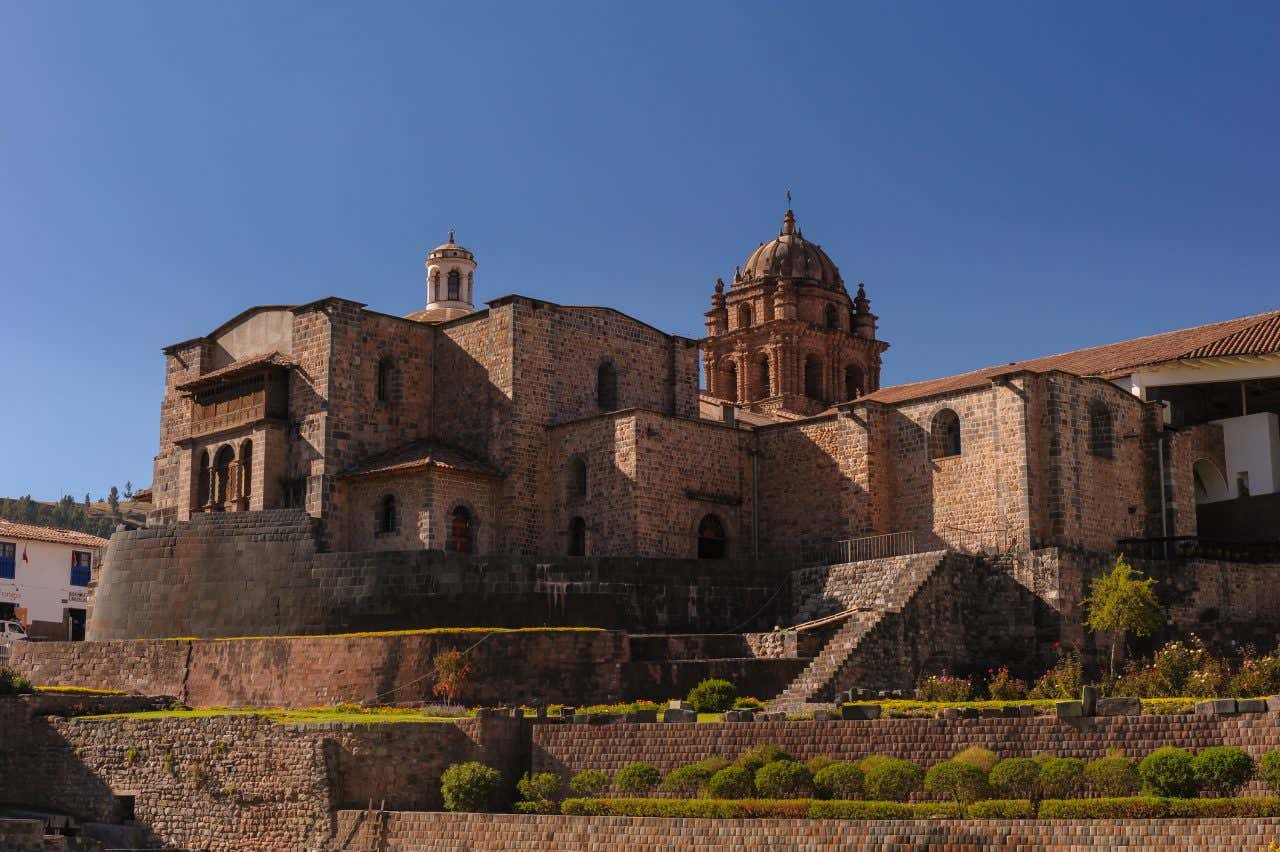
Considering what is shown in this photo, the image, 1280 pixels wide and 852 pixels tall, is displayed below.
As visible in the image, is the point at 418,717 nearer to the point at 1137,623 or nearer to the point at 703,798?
the point at 703,798

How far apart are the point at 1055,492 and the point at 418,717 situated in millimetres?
16173

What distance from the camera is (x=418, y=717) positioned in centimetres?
2892

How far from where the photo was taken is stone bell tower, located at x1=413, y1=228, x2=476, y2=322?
51.4 meters

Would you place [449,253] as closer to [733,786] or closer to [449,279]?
[449,279]

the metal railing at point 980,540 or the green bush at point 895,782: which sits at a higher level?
the metal railing at point 980,540

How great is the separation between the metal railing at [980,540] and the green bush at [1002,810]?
15783 millimetres

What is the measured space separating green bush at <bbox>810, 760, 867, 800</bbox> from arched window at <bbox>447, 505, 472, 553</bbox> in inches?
767

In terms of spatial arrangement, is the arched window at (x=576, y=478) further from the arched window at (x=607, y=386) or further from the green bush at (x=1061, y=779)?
the green bush at (x=1061, y=779)

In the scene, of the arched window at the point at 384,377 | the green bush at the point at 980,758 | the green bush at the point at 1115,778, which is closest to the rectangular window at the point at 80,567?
the arched window at the point at 384,377

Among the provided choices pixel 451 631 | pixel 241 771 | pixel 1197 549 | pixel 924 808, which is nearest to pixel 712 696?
pixel 451 631

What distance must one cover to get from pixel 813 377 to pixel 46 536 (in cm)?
2842

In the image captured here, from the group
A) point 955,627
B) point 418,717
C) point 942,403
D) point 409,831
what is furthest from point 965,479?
point 409,831

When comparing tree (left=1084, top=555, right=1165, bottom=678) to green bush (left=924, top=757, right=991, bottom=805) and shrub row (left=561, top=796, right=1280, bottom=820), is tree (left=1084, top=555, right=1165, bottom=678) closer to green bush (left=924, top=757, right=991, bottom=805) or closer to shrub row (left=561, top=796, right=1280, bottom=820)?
green bush (left=924, top=757, right=991, bottom=805)

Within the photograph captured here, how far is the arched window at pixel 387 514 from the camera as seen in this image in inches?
1633
